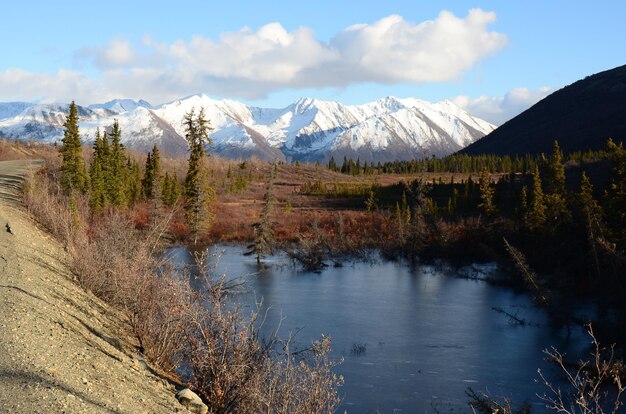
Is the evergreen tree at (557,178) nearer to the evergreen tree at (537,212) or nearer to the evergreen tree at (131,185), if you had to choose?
the evergreen tree at (537,212)

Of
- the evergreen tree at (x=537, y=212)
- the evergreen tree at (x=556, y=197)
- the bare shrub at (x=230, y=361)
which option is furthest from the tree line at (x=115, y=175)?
the bare shrub at (x=230, y=361)

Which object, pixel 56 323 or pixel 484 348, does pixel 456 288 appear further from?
pixel 56 323

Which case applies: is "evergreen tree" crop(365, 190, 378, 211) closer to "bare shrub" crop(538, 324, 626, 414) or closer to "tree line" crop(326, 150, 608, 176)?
"tree line" crop(326, 150, 608, 176)

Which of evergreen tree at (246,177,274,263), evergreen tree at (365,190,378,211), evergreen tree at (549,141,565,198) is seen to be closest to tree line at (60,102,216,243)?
evergreen tree at (246,177,274,263)

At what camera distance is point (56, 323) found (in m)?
13.5

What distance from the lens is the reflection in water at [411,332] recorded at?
63.5ft

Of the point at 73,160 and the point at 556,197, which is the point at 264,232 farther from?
the point at 556,197

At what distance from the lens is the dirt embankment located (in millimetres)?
8966

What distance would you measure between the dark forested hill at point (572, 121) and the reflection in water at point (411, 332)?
Answer: 96570 mm

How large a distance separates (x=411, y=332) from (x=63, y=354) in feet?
58.8

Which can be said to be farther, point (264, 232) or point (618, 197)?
Answer: point (264, 232)

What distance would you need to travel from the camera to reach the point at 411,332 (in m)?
26.6

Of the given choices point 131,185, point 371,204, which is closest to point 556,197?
point 371,204

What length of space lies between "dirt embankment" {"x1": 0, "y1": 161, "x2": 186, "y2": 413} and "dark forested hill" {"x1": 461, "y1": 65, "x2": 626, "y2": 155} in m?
119
